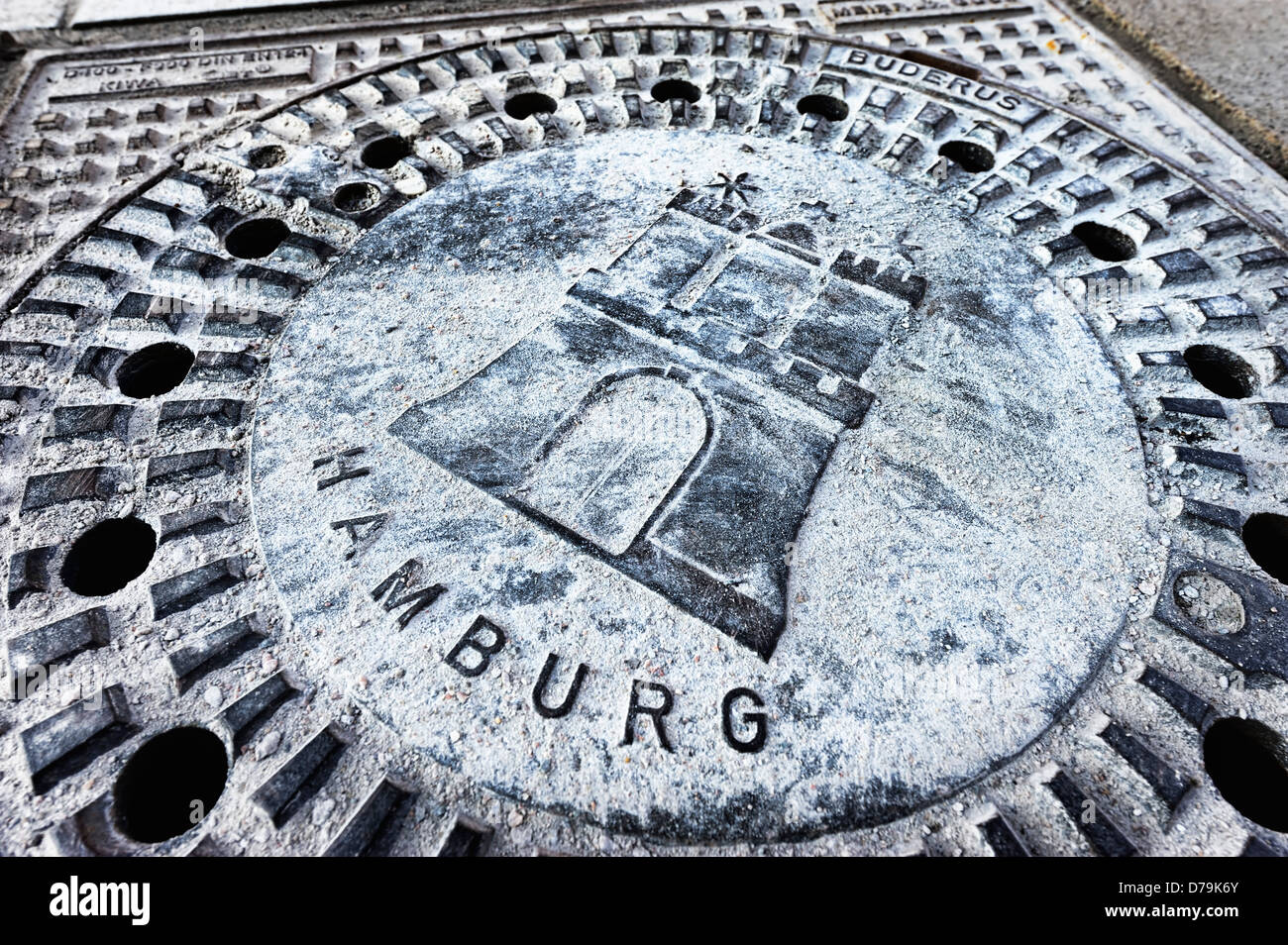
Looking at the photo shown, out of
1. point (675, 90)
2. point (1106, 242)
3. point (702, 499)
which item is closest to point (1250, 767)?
point (702, 499)

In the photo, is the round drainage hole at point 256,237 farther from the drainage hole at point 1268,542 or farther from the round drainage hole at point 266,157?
the drainage hole at point 1268,542

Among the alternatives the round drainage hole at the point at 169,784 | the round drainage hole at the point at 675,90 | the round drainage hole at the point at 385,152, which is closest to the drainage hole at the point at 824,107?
the round drainage hole at the point at 675,90

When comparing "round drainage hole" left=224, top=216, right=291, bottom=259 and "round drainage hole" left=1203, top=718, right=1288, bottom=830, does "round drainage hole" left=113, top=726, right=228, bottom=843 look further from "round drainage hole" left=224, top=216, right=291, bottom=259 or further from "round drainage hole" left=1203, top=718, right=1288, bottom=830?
"round drainage hole" left=1203, top=718, right=1288, bottom=830

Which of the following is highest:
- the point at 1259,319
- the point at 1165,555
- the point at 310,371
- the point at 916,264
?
the point at 1259,319
